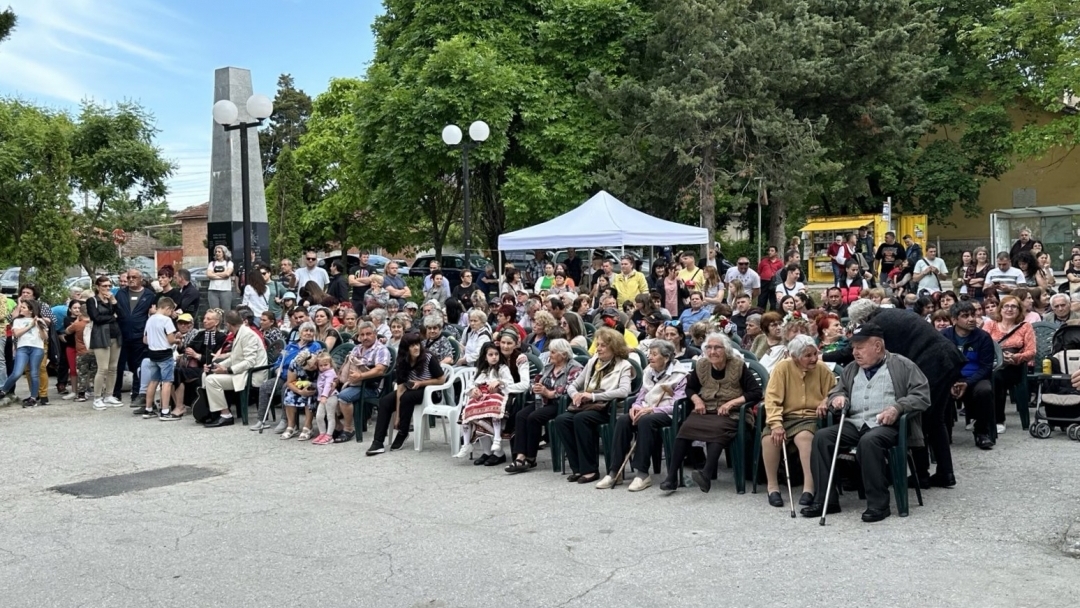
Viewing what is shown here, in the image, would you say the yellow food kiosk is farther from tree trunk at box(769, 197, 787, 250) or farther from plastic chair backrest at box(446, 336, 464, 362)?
plastic chair backrest at box(446, 336, 464, 362)

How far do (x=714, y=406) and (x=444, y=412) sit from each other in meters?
2.92

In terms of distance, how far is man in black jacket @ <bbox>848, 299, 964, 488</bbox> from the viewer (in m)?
7.11

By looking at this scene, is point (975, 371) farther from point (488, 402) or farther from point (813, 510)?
point (488, 402)

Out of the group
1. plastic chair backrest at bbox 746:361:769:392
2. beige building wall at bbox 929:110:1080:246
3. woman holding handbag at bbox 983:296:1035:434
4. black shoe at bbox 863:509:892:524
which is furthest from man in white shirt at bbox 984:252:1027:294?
beige building wall at bbox 929:110:1080:246

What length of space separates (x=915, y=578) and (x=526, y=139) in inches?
838

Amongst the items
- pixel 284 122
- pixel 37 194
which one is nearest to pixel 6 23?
pixel 37 194

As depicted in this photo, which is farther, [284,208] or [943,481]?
[284,208]

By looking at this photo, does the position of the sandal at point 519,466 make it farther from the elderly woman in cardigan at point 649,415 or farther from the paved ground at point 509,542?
the elderly woman in cardigan at point 649,415

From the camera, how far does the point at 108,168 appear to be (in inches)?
1053

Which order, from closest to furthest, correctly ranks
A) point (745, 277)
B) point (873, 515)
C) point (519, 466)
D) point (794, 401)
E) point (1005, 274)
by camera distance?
point (873, 515) < point (794, 401) < point (519, 466) < point (1005, 274) < point (745, 277)

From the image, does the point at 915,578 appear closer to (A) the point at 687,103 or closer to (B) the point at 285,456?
(B) the point at 285,456

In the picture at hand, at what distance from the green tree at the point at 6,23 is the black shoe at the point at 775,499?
2002cm

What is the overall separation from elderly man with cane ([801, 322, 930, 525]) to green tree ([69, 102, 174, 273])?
23710 mm

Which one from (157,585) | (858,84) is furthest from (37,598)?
→ (858,84)
